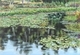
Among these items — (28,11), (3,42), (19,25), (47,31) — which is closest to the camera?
(3,42)

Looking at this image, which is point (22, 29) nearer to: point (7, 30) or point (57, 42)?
point (7, 30)

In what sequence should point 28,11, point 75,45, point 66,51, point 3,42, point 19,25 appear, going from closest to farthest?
point 66,51 → point 75,45 → point 3,42 → point 19,25 → point 28,11

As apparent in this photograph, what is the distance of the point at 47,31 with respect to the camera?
2925cm

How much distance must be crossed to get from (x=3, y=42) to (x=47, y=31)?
17.7ft

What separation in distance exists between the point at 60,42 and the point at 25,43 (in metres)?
2.52

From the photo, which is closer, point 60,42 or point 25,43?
point 60,42

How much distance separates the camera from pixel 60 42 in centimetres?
2373

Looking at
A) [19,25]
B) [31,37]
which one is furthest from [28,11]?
[31,37]

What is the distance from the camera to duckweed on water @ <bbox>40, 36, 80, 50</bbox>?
22.7 meters

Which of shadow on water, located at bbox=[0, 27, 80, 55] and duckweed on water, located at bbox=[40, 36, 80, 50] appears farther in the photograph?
duckweed on water, located at bbox=[40, 36, 80, 50]

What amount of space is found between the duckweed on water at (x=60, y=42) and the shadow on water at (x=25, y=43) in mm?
499

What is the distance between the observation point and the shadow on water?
2125 cm

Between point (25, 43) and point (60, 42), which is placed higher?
point (60, 42)

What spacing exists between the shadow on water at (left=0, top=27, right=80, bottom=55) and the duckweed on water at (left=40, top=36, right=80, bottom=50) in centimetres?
50
